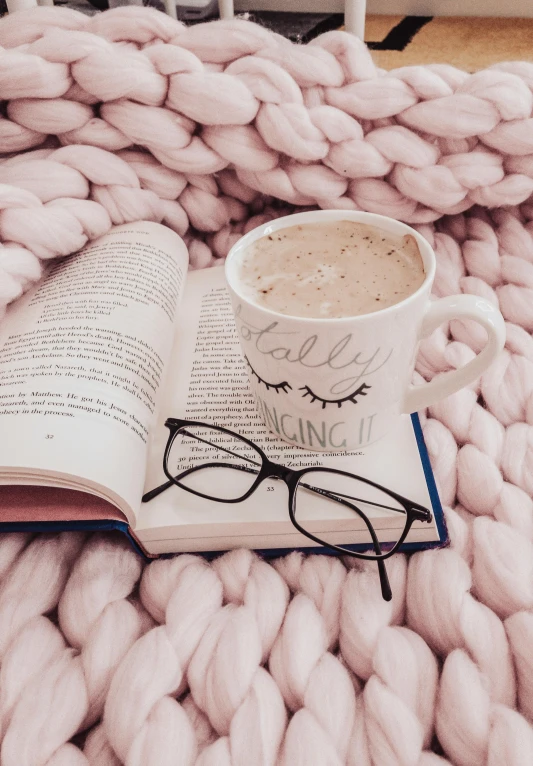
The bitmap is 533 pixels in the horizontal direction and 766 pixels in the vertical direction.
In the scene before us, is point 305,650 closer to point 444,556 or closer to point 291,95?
point 444,556

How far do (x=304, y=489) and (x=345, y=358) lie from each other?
0.32 feet

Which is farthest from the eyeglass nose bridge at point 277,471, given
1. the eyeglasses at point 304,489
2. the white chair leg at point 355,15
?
the white chair leg at point 355,15

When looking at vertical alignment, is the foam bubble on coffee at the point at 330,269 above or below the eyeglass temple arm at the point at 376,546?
above

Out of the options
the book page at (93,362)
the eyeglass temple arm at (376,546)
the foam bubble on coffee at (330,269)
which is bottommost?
the eyeglass temple arm at (376,546)

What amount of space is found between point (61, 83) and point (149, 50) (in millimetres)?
90

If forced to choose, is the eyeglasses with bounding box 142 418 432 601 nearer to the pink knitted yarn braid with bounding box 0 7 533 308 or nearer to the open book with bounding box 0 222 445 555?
the open book with bounding box 0 222 445 555

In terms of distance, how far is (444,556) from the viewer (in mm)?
364

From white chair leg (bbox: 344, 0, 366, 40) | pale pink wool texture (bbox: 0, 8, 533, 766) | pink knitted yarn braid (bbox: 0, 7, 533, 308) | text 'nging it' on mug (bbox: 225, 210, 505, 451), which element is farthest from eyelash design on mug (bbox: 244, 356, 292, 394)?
white chair leg (bbox: 344, 0, 366, 40)

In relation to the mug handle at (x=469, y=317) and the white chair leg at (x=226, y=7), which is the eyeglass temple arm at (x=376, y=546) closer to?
the mug handle at (x=469, y=317)

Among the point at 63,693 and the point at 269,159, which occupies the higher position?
the point at 269,159

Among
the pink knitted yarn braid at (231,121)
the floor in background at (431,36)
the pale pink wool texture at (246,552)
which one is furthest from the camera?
the floor in background at (431,36)

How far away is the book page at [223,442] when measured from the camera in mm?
380

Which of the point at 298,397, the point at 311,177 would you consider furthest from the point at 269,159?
the point at 298,397

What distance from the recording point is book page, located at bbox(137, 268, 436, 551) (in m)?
0.38
